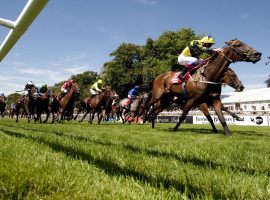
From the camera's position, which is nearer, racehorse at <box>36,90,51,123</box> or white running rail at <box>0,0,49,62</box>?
white running rail at <box>0,0,49,62</box>

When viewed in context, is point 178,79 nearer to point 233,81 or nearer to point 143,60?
point 233,81

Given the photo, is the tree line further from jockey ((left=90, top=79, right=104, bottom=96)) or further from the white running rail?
the white running rail

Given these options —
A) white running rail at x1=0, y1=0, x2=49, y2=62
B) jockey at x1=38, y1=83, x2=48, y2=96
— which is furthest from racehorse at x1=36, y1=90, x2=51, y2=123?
white running rail at x1=0, y1=0, x2=49, y2=62

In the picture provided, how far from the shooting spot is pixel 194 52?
1212 cm

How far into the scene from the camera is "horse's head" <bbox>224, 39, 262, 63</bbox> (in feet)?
33.0

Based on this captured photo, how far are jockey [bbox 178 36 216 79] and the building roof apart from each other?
60127 mm

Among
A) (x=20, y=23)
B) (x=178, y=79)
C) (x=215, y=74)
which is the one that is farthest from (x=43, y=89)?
(x=20, y=23)

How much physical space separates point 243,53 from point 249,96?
6890cm

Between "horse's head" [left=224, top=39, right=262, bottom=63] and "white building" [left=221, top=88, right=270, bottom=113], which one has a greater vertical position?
"white building" [left=221, top=88, right=270, bottom=113]

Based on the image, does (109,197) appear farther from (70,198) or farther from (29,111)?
(29,111)

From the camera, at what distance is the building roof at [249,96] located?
70.6m

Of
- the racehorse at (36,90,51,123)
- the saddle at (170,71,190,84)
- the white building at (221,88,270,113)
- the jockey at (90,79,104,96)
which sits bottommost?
the racehorse at (36,90,51,123)

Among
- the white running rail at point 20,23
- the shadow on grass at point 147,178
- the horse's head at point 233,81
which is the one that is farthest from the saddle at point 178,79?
the shadow on grass at point 147,178

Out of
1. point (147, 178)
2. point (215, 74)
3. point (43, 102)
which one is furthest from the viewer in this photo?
point (43, 102)
